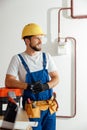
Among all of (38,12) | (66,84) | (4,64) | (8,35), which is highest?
(38,12)

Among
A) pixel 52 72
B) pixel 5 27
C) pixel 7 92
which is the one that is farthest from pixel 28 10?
pixel 7 92

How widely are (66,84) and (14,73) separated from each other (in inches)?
40.6

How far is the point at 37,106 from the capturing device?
214 cm

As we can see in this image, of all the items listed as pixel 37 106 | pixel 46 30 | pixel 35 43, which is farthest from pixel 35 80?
pixel 46 30

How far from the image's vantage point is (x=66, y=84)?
10.1ft

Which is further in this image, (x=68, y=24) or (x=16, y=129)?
(x=68, y=24)

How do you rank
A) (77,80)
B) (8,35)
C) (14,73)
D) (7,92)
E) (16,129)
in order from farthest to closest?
(8,35) < (77,80) < (14,73) < (7,92) < (16,129)

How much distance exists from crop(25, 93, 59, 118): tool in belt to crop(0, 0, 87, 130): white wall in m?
0.90

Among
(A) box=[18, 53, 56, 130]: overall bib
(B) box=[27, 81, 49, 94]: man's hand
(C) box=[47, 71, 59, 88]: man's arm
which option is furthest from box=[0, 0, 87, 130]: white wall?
(B) box=[27, 81, 49, 94]: man's hand

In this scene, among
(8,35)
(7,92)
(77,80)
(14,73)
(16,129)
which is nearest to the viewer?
(16,129)

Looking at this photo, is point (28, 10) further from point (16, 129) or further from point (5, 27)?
point (16, 129)

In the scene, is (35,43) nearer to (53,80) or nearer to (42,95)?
(53,80)

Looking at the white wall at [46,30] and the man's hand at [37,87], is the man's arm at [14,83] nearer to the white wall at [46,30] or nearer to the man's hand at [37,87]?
the man's hand at [37,87]

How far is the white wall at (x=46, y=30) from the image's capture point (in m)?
3.05
